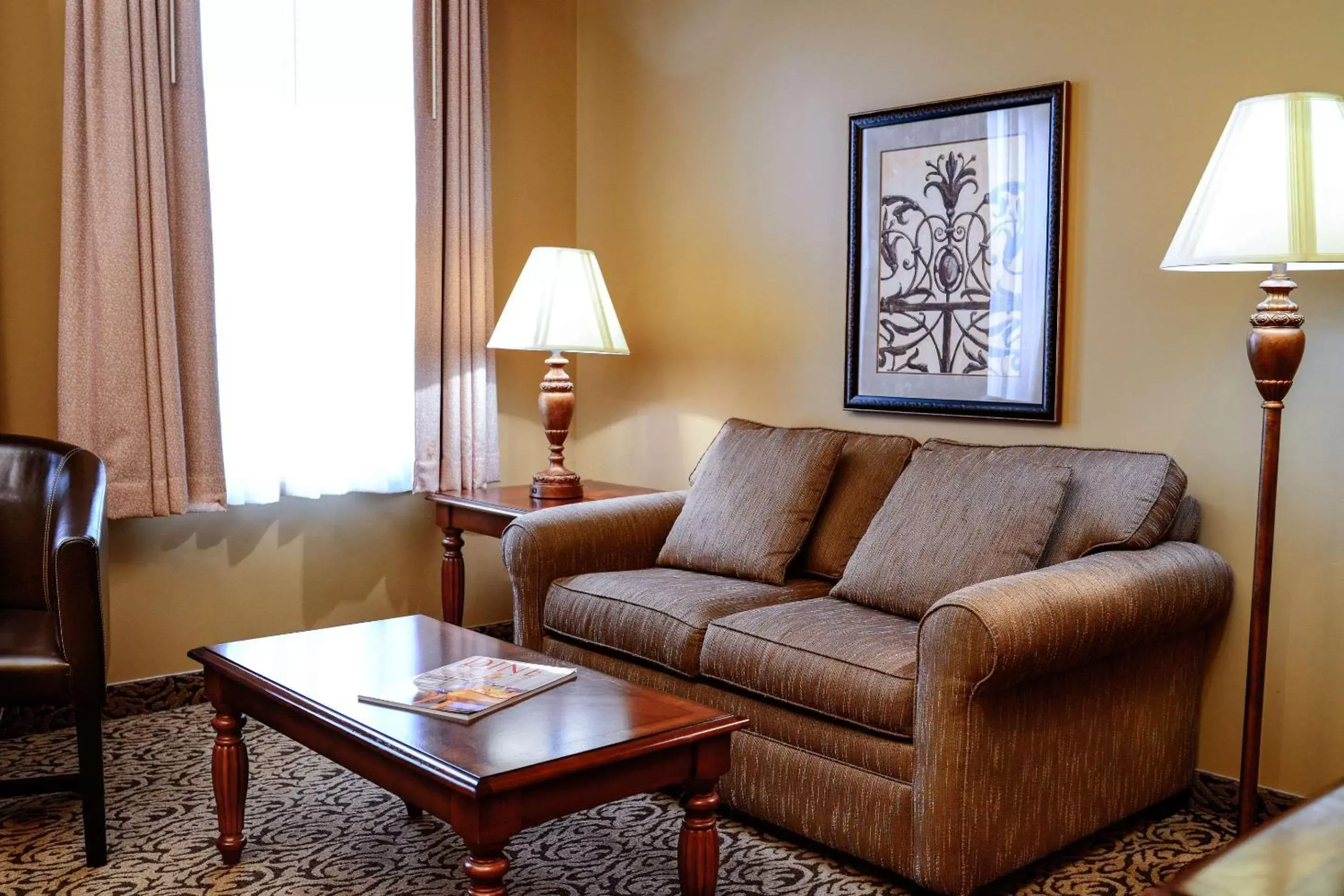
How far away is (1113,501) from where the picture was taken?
9.52 feet

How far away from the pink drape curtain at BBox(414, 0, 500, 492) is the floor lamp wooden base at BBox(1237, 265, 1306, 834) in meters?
2.62

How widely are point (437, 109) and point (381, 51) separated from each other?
26cm

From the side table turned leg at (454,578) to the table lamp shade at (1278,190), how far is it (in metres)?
2.48

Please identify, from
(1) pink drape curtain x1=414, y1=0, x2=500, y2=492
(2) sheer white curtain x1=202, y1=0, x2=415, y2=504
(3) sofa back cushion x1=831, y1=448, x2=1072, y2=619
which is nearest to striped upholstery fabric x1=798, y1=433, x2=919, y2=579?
(3) sofa back cushion x1=831, y1=448, x2=1072, y2=619

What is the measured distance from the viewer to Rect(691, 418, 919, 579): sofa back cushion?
3.40 meters

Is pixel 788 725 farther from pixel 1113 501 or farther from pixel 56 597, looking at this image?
pixel 56 597

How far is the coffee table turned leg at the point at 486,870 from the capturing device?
1968 millimetres

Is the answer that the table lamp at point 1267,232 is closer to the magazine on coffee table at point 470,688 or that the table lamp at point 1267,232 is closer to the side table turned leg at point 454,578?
the magazine on coffee table at point 470,688

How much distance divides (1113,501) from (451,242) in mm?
2425

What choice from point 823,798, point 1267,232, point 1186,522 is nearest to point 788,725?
point 823,798

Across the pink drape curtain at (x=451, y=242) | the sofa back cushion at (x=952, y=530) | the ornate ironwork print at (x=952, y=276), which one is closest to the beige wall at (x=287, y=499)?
the pink drape curtain at (x=451, y=242)

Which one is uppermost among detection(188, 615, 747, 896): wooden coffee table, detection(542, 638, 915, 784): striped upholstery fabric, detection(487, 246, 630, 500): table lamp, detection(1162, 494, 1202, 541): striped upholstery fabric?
detection(487, 246, 630, 500): table lamp

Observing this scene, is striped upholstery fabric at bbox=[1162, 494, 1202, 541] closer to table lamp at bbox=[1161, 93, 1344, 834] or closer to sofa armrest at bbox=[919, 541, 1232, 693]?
sofa armrest at bbox=[919, 541, 1232, 693]

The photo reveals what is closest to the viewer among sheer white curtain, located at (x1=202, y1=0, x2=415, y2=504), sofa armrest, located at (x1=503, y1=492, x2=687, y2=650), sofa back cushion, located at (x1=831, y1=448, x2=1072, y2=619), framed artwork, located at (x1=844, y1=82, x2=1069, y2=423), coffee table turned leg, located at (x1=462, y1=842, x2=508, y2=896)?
coffee table turned leg, located at (x1=462, y1=842, x2=508, y2=896)
